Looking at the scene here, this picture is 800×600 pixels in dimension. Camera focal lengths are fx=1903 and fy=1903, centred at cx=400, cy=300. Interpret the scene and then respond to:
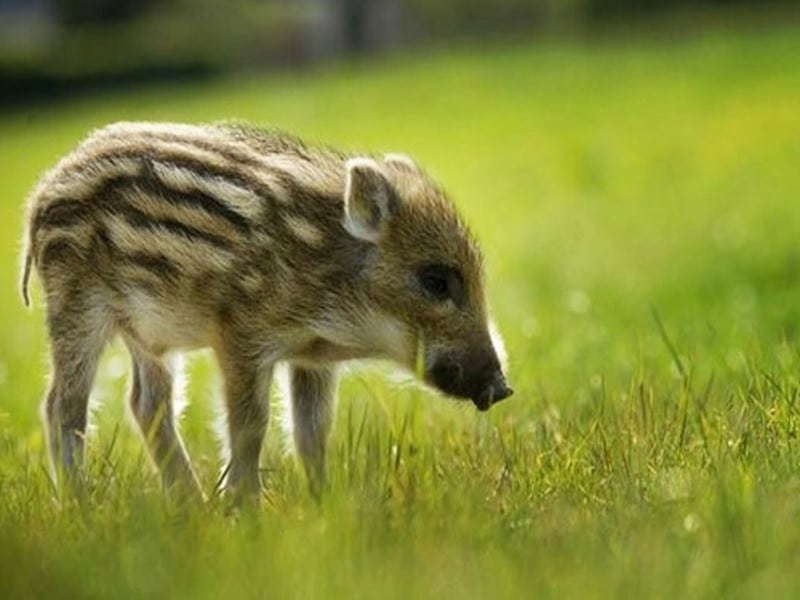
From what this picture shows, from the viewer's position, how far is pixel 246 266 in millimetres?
6469

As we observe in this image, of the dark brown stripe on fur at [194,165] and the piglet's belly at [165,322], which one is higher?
the dark brown stripe on fur at [194,165]

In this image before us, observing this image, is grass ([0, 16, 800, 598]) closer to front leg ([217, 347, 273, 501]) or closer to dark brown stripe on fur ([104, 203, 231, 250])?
front leg ([217, 347, 273, 501])

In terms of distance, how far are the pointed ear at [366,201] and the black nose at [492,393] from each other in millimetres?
656

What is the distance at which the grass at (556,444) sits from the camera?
13.9ft

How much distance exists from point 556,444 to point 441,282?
1.00 m

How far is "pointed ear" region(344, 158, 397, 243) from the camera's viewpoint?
257 inches

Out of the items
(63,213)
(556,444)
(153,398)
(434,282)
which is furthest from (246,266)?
(556,444)

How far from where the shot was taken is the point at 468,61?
45656 mm

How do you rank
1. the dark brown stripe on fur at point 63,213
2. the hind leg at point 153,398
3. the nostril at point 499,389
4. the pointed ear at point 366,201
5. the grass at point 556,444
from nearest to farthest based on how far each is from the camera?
the grass at point 556,444 < the nostril at point 499,389 < the pointed ear at point 366,201 < the dark brown stripe on fur at point 63,213 < the hind leg at point 153,398

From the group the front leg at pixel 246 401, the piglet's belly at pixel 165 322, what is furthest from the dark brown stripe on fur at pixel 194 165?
the front leg at pixel 246 401

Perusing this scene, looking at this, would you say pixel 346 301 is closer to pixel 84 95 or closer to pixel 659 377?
pixel 659 377

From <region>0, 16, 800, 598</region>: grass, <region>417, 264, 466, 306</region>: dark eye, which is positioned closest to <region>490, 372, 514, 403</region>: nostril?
<region>0, 16, 800, 598</region>: grass

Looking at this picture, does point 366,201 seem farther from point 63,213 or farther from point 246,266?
point 63,213

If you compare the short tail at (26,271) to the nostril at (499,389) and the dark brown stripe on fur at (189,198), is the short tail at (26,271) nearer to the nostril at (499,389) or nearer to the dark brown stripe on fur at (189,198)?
the dark brown stripe on fur at (189,198)
